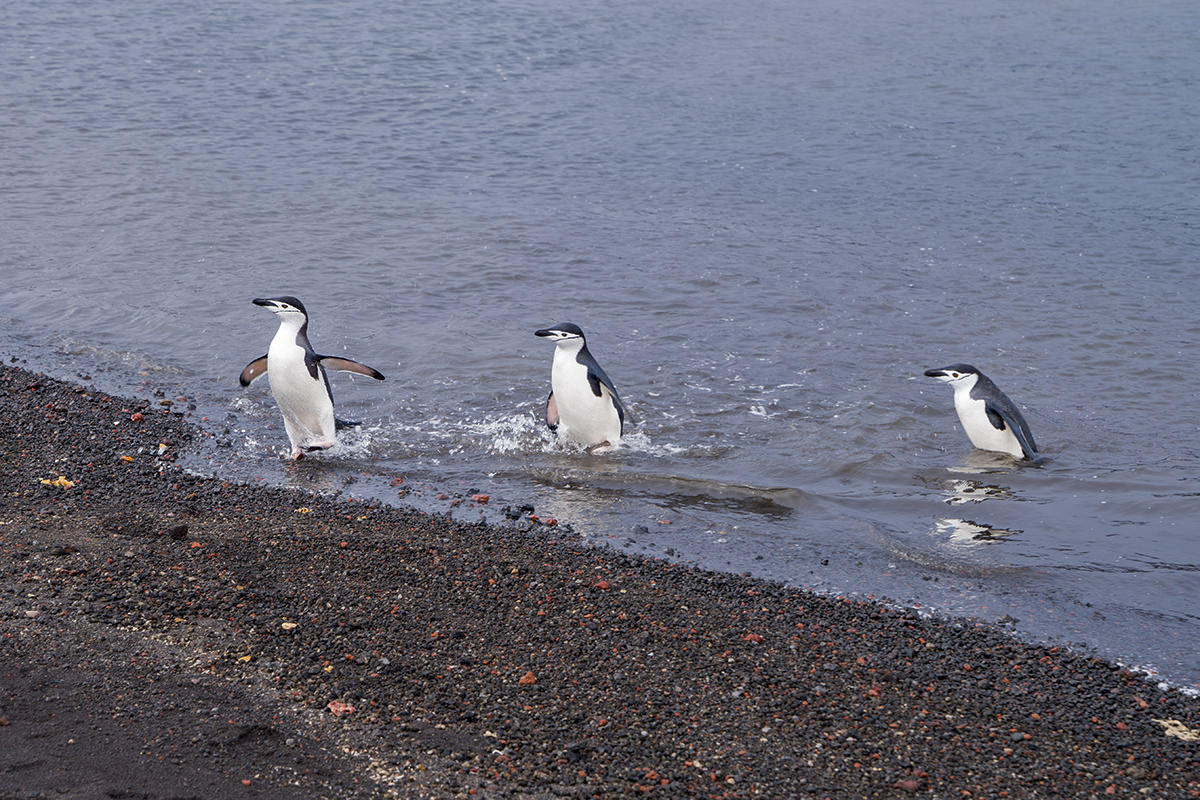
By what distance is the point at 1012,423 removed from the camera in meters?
8.88

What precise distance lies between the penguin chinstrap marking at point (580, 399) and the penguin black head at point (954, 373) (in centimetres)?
248

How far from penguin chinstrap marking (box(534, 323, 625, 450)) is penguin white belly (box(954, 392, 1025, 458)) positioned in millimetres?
2567

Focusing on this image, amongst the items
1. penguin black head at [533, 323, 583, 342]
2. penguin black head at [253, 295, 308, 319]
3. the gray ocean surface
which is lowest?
the gray ocean surface

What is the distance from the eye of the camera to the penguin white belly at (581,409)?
8.97m

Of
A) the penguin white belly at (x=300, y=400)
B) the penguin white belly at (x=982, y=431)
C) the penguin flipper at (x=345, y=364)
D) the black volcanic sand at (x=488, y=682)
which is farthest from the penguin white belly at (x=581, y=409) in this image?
the penguin white belly at (x=982, y=431)

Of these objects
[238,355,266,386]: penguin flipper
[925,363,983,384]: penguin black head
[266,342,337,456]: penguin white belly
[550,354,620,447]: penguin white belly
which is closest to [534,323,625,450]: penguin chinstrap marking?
[550,354,620,447]: penguin white belly

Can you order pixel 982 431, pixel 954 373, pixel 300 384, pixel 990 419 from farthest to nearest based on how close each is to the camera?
pixel 954 373
pixel 982 431
pixel 990 419
pixel 300 384

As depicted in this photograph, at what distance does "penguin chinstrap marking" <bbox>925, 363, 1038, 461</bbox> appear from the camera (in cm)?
889

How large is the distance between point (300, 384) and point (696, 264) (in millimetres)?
6383

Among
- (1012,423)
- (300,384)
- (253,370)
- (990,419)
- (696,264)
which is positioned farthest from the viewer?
(696,264)

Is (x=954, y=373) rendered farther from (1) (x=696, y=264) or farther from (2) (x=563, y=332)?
(1) (x=696, y=264)

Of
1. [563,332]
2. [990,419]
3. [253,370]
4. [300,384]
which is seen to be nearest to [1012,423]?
[990,419]

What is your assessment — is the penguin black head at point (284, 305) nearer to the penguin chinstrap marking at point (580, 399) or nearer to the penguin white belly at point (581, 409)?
the penguin chinstrap marking at point (580, 399)

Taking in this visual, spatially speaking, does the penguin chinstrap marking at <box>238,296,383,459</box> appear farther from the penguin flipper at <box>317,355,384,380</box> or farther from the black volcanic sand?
the black volcanic sand
